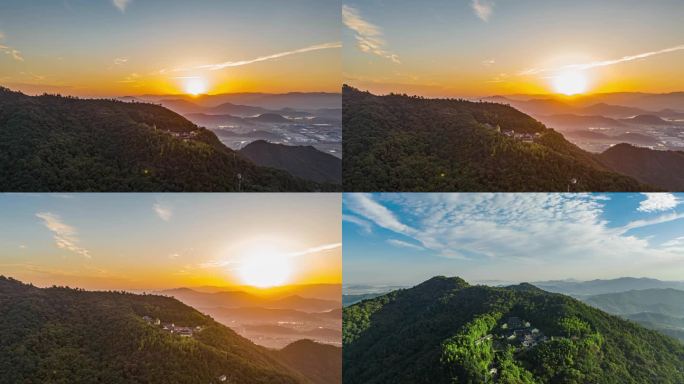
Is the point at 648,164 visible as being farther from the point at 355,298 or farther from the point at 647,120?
the point at 355,298

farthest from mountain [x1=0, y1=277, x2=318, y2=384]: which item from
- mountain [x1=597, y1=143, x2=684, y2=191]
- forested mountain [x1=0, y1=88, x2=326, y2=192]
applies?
mountain [x1=597, y1=143, x2=684, y2=191]

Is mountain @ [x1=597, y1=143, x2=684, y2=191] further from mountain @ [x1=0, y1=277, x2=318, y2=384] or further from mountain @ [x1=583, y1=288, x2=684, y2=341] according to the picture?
mountain @ [x1=0, y1=277, x2=318, y2=384]

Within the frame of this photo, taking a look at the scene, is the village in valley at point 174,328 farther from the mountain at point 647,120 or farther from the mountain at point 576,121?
the mountain at point 647,120

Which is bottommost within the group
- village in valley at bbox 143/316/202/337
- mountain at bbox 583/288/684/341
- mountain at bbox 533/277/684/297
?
village in valley at bbox 143/316/202/337

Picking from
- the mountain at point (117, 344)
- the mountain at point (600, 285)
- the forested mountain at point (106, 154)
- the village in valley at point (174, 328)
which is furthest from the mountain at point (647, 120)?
the village in valley at point (174, 328)

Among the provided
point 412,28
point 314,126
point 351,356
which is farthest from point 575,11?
point 351,356

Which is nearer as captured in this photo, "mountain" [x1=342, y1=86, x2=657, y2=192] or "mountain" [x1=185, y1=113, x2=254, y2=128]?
"mountain" [x1=342, y1=86, x2=657, y2=192]
